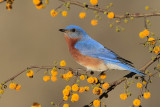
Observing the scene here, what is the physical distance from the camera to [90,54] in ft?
16.4

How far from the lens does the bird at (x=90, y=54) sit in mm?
4789

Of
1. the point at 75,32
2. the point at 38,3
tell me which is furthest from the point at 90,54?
the point at 38,3

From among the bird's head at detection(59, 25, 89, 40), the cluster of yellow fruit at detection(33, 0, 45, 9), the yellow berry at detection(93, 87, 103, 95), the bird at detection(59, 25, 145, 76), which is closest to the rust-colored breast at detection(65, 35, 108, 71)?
the bird at detection(59, 25, 145, 76)

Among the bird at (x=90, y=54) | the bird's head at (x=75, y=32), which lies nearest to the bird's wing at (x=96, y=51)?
the bird at (x=90, y=54)

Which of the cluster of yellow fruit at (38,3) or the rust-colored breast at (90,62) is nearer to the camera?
the cluster of yellow fruit at (38,3)

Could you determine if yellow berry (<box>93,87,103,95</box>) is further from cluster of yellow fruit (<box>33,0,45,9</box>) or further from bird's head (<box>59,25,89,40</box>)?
bird's head (<box>59,25,89,40</box>)

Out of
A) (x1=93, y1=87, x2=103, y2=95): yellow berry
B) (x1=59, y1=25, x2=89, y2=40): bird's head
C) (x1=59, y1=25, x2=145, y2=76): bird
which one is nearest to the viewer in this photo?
(x1=93, y1=87, x2=103, y2=95): yellow berry

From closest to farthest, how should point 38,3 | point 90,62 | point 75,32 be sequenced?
1. point 38,3
2. point 90,62
3. point 75,32

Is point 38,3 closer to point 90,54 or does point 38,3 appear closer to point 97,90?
point 97,90

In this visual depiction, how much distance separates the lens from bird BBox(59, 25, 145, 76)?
4.79 metres

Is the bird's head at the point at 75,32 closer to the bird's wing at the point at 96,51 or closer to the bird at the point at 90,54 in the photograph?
the bird at the point at 90,54

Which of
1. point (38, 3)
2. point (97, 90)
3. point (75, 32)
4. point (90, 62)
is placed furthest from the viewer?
point (75, 32)

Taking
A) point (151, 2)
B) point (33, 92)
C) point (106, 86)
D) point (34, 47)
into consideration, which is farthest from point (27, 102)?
point (106, 86)

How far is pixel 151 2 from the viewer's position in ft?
32.7
